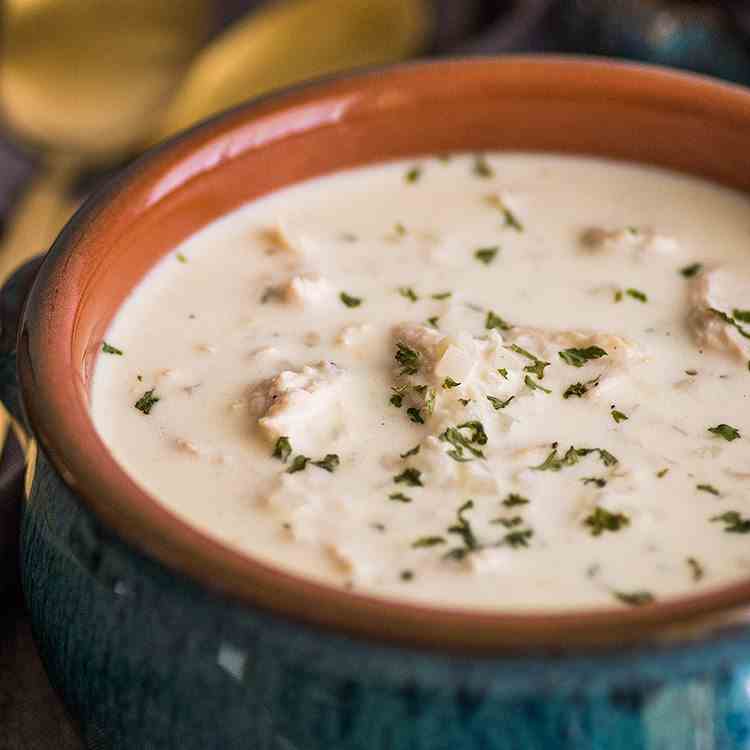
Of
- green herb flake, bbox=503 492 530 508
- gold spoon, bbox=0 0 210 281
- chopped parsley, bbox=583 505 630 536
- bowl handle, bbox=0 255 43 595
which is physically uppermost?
chopped parsley, bbox=583 505 630 536

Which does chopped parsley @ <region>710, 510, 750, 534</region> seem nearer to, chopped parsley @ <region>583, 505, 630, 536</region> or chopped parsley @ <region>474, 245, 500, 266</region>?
chopped parsley @ <region>583, 505, 630, 536</region>

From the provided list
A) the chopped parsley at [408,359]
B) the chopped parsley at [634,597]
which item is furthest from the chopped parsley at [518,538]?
the chopped parsley at [408,359]

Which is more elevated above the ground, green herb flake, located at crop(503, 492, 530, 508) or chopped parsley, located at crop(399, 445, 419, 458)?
green herb flake, located at crop(503, 492, 530, 508)

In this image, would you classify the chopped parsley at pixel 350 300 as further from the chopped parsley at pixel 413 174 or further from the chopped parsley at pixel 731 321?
the chopped parsley at pixel 731 321

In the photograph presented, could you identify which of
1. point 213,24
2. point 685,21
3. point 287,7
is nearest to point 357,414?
point 685,21

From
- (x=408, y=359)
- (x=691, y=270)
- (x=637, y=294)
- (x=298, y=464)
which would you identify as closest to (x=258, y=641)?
(x=298, y=464)

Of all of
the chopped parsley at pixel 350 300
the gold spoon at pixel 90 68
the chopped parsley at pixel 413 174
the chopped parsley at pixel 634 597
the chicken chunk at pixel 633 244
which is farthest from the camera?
the gold spoon at pixel 90 68

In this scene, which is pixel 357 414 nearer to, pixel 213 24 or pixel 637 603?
pixel 637 603

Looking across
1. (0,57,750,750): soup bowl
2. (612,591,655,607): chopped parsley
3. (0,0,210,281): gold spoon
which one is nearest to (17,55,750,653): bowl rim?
(0,57,750,750): soup bowl
